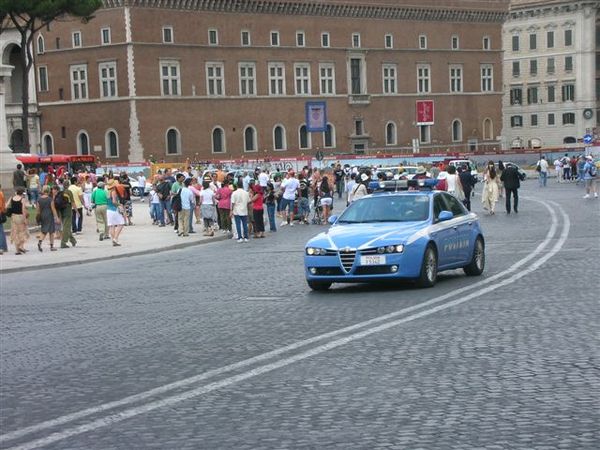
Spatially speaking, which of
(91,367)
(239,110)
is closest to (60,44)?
(239,110)

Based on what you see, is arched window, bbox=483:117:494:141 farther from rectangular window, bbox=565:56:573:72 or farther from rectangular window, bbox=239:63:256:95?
rectangular window, bbox=239:63:256:95

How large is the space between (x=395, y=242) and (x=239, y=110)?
7223cm

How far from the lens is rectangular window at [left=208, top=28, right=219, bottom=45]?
8519 centimetres

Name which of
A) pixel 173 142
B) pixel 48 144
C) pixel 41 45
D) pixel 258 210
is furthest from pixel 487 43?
pixel 258 210

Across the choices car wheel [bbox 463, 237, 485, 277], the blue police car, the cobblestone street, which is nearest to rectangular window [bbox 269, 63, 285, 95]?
the cobblestone street

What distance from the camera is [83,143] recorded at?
3265 inches

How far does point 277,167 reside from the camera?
72062mm

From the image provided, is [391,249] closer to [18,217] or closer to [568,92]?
[18,217]

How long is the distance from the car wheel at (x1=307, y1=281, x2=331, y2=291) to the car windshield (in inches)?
44.0

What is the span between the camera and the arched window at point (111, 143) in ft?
267

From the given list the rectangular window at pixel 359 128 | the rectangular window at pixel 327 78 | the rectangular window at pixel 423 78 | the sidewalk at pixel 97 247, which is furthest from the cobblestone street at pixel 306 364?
the rectangular window at pixel 423 78

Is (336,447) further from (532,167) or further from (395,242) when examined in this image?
(532,167)

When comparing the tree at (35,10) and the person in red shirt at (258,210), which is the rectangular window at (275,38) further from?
the person in red shirt at (258,210)

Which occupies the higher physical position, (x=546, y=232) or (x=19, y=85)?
(x=19, y=85)
